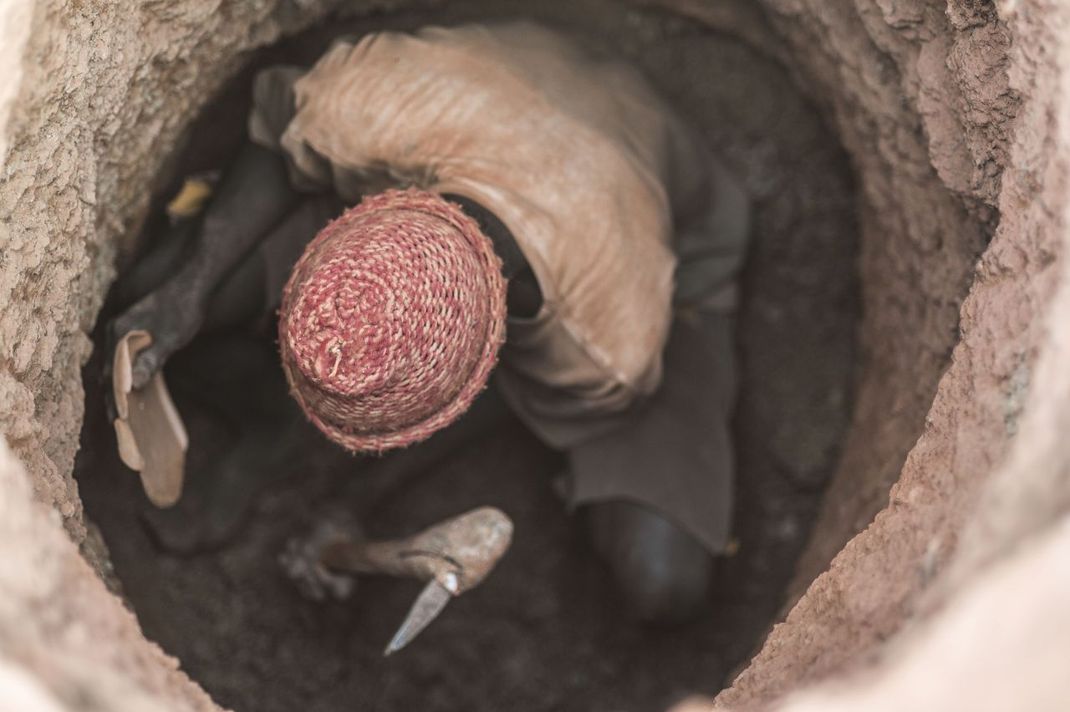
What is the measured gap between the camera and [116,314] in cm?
150

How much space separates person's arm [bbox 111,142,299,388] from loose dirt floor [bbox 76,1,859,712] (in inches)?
11.4

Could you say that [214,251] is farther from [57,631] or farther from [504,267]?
[57,631]

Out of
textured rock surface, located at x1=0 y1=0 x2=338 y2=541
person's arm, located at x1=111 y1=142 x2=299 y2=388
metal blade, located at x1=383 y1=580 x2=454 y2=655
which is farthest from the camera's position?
person's arm, located at x1=111 y1=142 x2=299 y2=388

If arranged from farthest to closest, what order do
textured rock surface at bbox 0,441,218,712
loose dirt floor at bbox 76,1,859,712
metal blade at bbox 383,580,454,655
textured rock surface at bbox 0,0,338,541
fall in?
loose dirt floor at bbox 76,1,859,712, metal blade at bbox 383,580,454,655, textured rock surface at bbox 0,0,338,541, textured rock surface at bbox 0,441,218,712

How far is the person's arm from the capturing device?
4.56 ft

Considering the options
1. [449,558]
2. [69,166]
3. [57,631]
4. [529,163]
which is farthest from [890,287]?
[57,631]

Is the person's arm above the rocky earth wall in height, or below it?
below

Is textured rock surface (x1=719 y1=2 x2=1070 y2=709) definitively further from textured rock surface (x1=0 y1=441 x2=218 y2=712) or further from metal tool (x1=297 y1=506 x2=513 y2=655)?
textured rock surface (x1=0 y1=441 x2=218 y2=712)

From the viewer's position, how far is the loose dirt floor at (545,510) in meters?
1.82

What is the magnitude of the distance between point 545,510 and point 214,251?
851 millimetres

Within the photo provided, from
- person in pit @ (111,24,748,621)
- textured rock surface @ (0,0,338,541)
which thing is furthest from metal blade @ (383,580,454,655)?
textured rock surface @ (0,0,338,541)

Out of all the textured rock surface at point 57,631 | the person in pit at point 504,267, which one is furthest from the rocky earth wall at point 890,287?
the person in pit at point 504,267

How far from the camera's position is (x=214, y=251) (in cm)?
149

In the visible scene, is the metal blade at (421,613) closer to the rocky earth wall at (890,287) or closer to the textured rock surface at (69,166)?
the rocky earth wall at (890,287)
